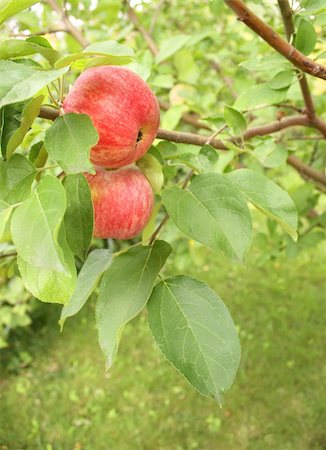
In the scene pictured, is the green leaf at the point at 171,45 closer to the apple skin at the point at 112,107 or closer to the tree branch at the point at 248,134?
the tree branch at the point at 248,134

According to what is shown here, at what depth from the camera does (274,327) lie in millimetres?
3562

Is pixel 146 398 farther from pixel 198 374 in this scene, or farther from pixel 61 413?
pixel 198 374

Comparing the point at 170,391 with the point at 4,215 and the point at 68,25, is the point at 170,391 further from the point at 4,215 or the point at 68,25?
the point at 4,215

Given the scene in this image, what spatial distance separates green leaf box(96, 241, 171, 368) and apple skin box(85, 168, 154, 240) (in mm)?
51

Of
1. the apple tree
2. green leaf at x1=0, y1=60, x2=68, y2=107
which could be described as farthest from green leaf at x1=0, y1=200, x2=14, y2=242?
green leaf at x1=0, y1=60, x2=68, y2=107

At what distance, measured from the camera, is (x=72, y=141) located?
698 millimetres

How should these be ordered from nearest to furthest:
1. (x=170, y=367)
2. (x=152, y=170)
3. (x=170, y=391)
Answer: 1. (x=152, y=170)
2. (x=170, y=391)
3. (x=170, y=367)

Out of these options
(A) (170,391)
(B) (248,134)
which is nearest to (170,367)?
(A) (170,391)

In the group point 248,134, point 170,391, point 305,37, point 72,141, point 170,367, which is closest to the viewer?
point 72,141

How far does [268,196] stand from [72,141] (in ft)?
1.27

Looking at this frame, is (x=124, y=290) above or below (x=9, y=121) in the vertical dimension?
below

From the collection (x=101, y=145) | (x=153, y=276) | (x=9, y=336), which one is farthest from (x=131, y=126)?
(x=9, y=336)

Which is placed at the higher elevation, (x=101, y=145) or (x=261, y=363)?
(x=101, y=145)

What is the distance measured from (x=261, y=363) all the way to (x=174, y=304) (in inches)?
102
